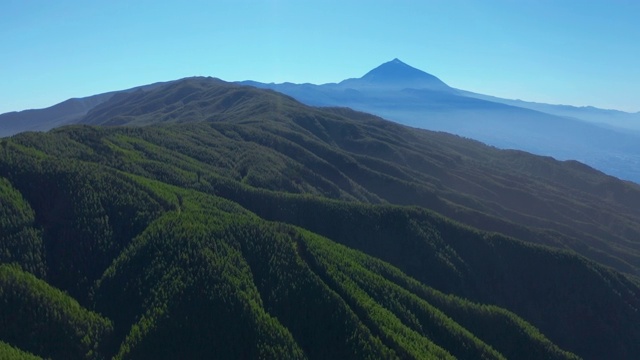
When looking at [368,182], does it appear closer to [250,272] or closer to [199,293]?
[250,272]

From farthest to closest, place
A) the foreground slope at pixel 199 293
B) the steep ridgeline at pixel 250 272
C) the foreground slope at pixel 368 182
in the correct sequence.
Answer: the foreground slope at pixel 368 182
the steep ridgeline at pixel 250 272
the foreground slope at pixel 199 293

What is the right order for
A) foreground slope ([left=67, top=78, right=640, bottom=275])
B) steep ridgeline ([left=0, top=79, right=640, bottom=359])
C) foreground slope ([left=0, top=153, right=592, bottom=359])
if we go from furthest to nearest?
foreground slope ([left=67, top=78, right=640, bottom=275]) < steep ridgeline ([left=0, top=79, right=640, bottom=359]) < foreground slope ([left=0, top=153, right=592, bottom=359])

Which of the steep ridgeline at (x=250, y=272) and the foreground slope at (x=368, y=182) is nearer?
the steep ridgeline at (x=250, y=272)

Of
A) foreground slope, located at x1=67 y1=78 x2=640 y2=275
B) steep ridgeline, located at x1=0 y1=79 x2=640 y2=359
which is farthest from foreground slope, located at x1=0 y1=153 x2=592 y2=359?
foreground slope, located at x1=67 y1=78 x2=640 y2=275

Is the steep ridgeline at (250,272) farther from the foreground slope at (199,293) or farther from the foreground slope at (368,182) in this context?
the foreground slope at (368,182)

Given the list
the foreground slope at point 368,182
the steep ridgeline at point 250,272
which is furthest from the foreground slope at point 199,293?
the foreground slope at point 368,182

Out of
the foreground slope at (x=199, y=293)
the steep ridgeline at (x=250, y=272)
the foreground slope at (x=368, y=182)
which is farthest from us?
the foreground slope at (x=368, y=182)

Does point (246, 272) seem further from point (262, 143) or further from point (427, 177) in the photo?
point (427, 177)

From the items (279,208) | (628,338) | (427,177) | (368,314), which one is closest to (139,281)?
(368,314)

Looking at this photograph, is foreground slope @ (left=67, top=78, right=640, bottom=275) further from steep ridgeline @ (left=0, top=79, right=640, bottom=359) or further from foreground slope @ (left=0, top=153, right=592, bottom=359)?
foreground slope @ (left=0, top=153, right=592, bottom=359)
